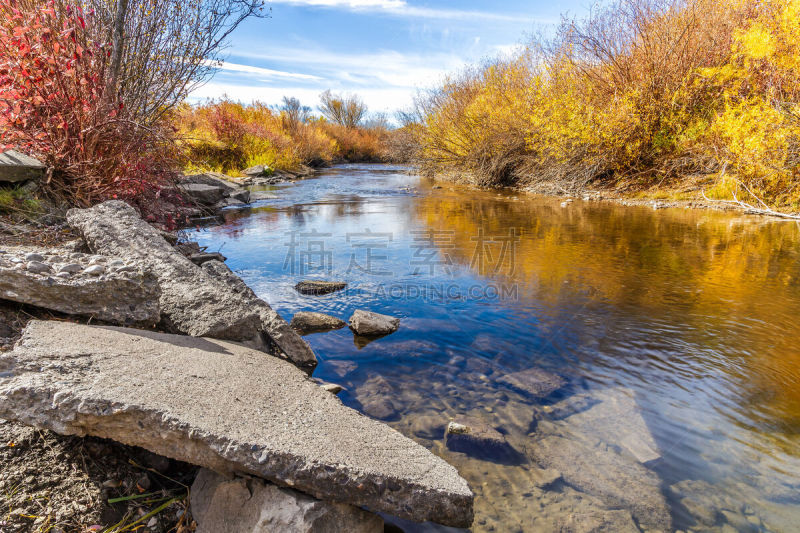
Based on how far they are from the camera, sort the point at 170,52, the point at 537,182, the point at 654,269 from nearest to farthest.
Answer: the point at 654,269
the point at 170,52
the point at 537,182

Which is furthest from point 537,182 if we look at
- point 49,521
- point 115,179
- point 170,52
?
point 49,521

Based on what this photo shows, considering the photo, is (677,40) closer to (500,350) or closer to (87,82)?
(500,350)

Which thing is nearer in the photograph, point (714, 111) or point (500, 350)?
point (500, 350)

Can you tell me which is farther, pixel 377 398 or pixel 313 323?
pixel 313 323

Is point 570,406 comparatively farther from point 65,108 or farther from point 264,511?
point 65,108

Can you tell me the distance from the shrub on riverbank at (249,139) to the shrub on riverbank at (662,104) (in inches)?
431

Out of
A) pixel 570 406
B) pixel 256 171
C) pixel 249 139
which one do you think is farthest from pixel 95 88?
pixel 249 139

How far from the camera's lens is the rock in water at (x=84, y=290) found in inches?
104

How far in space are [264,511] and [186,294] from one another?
2.16 m

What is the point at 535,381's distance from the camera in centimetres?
358

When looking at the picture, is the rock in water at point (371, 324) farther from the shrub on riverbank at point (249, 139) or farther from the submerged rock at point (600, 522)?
the shrub on riverbank at point (249, 139)

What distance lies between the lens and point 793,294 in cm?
541

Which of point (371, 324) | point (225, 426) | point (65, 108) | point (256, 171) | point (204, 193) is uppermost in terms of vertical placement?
point (65, 108)

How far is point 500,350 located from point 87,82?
5.34 metres
